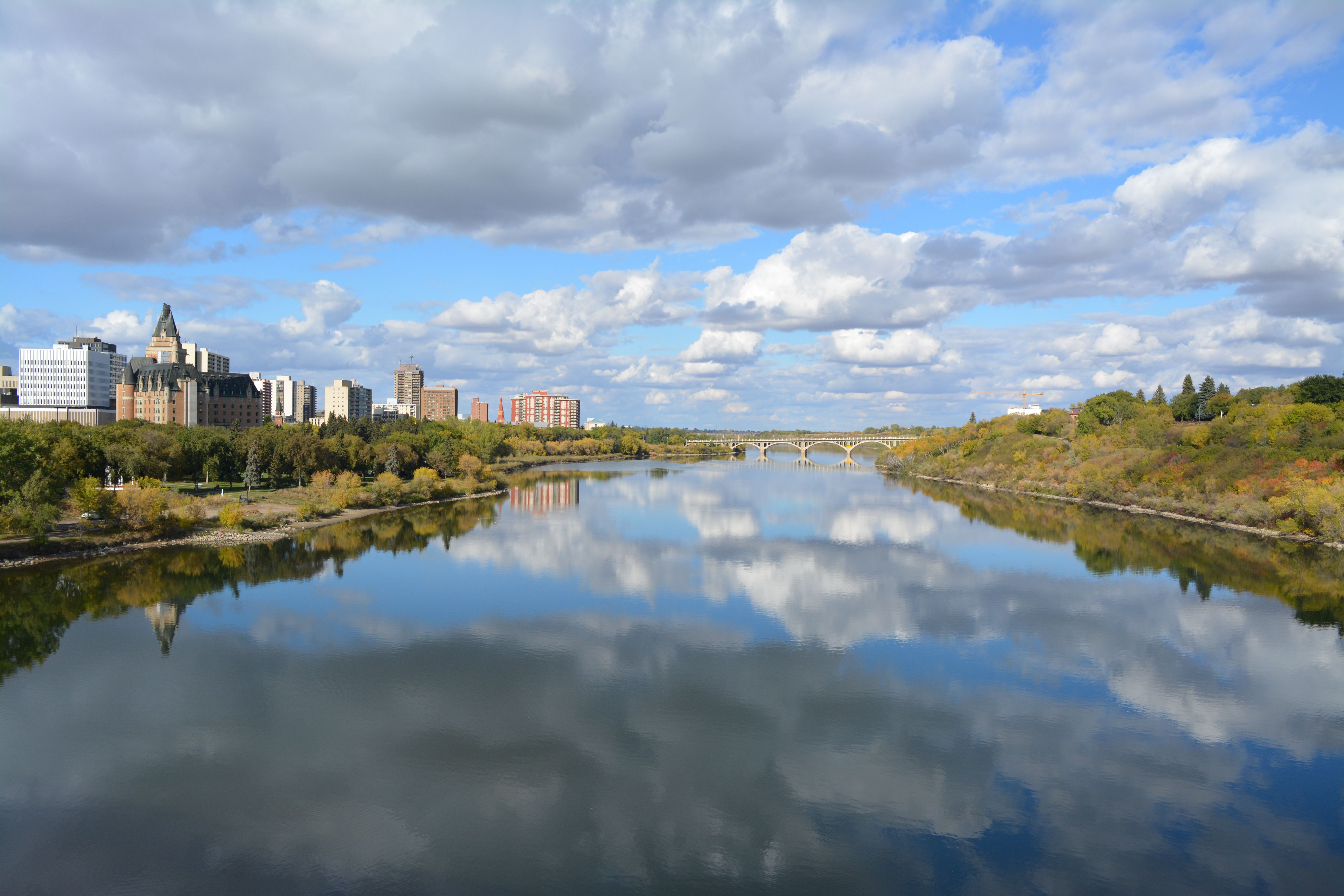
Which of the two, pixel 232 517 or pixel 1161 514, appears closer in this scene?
pixel 232 517

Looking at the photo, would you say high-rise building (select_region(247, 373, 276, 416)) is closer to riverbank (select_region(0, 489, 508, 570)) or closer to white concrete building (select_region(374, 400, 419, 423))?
white concrete building (select_region(374, 400, 419, 423))

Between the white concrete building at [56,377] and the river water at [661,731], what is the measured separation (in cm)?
7339

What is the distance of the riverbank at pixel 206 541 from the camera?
2659 cm

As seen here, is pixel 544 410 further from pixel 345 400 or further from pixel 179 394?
pixel 179 394

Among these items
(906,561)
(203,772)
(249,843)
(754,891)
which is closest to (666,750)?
(754,891)

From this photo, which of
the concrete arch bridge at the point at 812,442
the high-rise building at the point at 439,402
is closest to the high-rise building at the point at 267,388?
the high-rise building at the point at 439,402

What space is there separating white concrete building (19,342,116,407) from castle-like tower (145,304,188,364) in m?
8.58

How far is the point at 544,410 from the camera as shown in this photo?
17150cm

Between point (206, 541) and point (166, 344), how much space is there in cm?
8015

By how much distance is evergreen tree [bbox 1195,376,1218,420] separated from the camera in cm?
6412

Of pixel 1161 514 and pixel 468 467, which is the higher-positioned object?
pixel 468 467

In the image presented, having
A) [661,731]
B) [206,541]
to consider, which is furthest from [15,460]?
[661,731]

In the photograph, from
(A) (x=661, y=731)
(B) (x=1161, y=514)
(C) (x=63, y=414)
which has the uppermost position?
(C) (x=63, y=414)

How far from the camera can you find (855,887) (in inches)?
384
